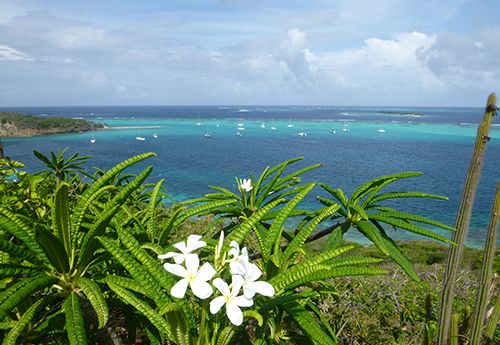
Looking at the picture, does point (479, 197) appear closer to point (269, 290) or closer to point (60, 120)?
point (269, 290)

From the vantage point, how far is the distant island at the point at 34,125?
6189cm

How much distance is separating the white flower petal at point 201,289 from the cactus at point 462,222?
1516 millimetres

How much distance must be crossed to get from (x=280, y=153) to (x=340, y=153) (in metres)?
8.41

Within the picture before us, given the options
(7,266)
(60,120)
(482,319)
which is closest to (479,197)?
(482,319)

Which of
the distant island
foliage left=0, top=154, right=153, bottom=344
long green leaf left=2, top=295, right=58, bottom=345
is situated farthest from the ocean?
long green leaf left=2, top=295, right=58, bottom=345

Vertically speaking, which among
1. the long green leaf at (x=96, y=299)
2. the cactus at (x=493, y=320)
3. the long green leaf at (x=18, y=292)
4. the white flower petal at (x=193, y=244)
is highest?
the white flower petal at (x=193, y=244)

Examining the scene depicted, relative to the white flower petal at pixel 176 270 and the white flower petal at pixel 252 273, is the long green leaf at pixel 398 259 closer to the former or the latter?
the white flower petal at pixel 252 273

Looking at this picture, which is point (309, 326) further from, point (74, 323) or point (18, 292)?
point (18, 292)

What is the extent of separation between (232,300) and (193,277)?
0.12 metres

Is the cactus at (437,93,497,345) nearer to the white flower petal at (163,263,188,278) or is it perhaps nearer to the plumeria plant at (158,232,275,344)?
the plumeria plant at (158,232,275,344)

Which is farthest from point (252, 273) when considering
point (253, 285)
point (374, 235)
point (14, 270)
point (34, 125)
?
point (34, 125)

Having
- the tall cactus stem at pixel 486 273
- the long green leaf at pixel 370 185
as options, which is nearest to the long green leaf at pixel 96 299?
the long green leaf at pixel 370 185

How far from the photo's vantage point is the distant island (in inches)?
2437

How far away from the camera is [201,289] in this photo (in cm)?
94
